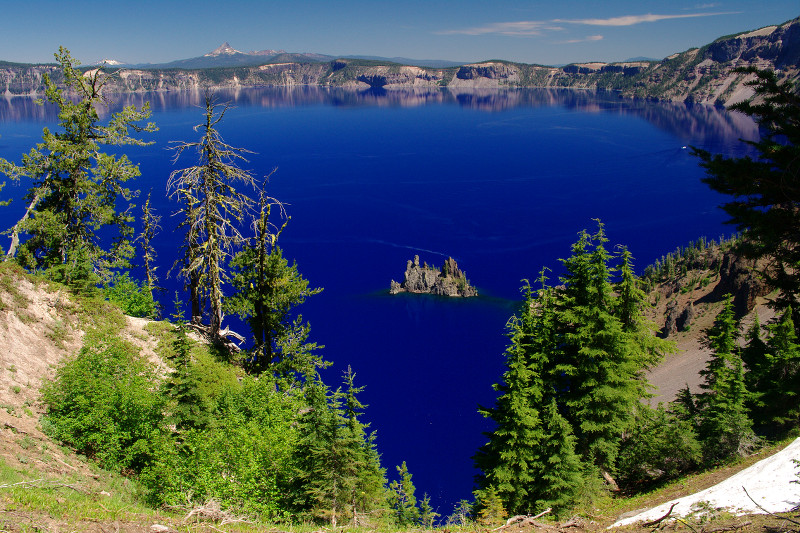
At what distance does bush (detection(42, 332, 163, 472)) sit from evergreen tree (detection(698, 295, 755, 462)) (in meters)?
21.5

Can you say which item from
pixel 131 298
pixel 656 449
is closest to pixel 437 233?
pixel 131 298

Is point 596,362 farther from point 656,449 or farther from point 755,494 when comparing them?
point 755,494

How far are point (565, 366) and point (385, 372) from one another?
145ft

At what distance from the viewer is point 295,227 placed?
108 meters

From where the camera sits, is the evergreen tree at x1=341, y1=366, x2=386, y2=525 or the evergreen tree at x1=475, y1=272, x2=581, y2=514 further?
the evergreen tree at x1=475, y1=272, x2=581, y2=514

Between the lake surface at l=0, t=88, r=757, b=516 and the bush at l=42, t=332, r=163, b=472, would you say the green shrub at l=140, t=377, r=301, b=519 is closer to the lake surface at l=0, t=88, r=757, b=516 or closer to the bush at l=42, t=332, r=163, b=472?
the bush at l=42, t=332, r=163, b=472

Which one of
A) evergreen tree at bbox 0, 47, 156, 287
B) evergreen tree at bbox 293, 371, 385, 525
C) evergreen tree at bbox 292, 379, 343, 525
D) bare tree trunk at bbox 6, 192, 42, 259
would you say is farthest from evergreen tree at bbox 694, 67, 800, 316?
bare tree trunk at bbox 6, 192, 42, 259

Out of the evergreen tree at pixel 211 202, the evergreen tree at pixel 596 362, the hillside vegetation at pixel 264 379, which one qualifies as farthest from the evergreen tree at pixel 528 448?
the evergreen tree at pixel 211 202

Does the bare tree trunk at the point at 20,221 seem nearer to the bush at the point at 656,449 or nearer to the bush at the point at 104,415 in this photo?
the bush at the point at 104,415

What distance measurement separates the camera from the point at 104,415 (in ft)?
46.4

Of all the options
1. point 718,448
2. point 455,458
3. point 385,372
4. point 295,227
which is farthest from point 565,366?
point 295,227

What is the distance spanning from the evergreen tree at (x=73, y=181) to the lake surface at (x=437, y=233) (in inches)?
184

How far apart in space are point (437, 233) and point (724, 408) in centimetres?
8632

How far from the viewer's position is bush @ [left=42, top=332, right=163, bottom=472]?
13.6 meters
